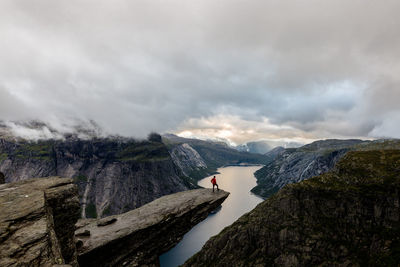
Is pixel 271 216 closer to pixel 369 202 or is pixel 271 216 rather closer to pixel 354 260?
pixel 354 260

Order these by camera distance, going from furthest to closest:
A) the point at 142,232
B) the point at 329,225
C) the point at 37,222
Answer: the point at 329,225 < the point at 142,232 < the point at 37,222

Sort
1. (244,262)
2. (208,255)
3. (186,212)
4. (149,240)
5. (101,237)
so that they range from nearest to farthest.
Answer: (101,237) < (149,240) < (186,212) < (244,262) < (208,255)

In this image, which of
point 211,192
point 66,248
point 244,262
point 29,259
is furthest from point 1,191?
point 244,262

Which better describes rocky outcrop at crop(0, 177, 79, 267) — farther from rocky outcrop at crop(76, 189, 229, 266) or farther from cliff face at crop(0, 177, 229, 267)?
rocky outcrop at crop(76, 189, 229, 266)

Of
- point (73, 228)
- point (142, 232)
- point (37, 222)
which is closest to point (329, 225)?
point (142, 232)

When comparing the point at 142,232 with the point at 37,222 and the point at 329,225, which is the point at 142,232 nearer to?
the point at 37,222

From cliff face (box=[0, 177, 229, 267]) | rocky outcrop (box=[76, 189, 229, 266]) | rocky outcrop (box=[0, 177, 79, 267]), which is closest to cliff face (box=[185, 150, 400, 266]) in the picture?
cliff face (box=[0, 177, 229, 267])
